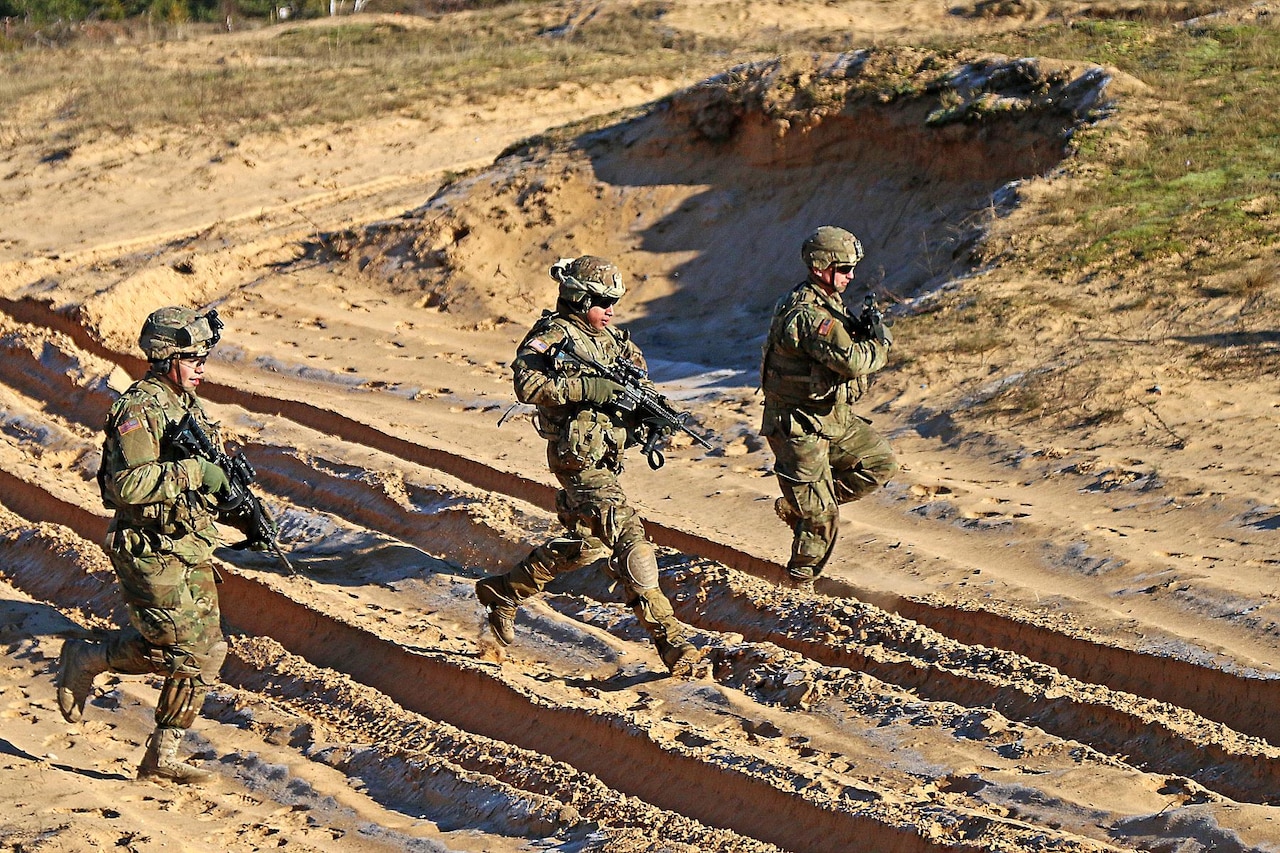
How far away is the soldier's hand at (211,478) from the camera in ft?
22.5

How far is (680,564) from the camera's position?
909 centimetres

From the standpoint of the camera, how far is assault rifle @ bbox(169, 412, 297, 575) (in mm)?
6824

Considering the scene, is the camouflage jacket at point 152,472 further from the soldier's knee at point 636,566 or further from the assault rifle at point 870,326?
the assault rifle at point 870,326

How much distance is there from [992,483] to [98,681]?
5488 millimetres

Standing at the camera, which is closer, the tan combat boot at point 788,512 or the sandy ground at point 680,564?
the sandy ground at point 680,564

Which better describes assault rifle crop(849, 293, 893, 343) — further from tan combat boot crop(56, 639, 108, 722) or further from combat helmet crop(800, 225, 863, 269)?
tan combat boot crop(56, 639, 108, 722)

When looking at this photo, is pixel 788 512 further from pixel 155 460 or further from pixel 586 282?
pixel 155 460

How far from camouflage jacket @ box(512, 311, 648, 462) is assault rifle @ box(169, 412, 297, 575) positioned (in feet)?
4.30

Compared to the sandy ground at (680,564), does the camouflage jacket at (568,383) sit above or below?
above

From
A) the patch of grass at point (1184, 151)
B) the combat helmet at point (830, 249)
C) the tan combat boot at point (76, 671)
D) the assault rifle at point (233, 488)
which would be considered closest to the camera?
the assault rifle at point (233, 488)

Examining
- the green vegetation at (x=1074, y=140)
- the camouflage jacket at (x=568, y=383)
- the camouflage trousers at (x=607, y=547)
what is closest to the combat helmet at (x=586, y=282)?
the camouflage jacket at (x=568, y=383)

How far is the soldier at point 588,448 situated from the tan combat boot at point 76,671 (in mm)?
2022

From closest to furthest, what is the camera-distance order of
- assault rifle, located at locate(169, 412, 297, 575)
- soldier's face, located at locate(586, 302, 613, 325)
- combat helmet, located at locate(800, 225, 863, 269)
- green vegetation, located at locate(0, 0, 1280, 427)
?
assault rifle, located at locate(169, 412, 297, 575)
soldier's face, located at locate(586, 302, 613, 325)
combat helmet, located at locate(800, 225, 863, 269)
green vegetation, located at locate(0, 0, 1280, 427)

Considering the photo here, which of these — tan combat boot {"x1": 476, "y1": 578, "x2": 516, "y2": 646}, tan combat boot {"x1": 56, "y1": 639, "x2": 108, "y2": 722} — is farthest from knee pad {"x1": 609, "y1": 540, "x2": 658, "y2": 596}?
tan combat boot {"x1": 56, "y1": 639, "x2": 108, "y2": 722}
